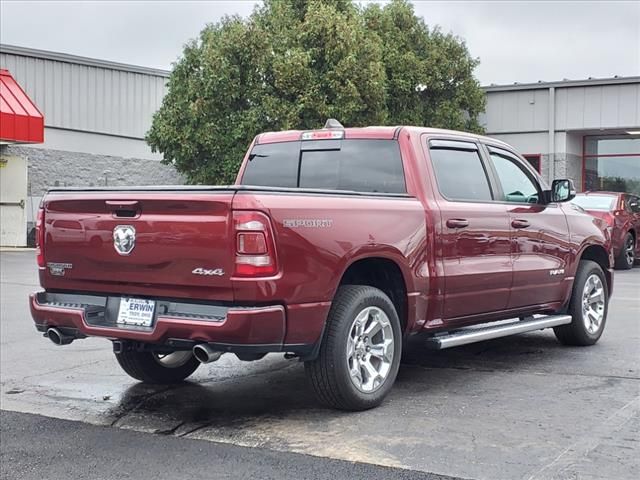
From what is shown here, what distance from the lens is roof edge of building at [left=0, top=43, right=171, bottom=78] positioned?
26.3 metres

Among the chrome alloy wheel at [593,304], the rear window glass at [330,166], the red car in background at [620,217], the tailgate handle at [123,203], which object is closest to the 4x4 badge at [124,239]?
the tailgate handle at [123,203]

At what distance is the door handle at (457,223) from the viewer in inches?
241

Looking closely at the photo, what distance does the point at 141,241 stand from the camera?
201 inches

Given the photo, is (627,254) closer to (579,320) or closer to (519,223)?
(579,320)

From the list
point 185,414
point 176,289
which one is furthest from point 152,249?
point 185,414

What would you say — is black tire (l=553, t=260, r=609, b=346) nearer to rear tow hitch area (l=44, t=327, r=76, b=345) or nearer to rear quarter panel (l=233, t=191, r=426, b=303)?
rear quarter panel (l=233, t=191, r=426, b=303)

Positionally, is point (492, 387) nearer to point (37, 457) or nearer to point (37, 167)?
point (37, 457)

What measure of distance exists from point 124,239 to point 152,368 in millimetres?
1589

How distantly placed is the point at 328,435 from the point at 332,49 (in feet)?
63.0

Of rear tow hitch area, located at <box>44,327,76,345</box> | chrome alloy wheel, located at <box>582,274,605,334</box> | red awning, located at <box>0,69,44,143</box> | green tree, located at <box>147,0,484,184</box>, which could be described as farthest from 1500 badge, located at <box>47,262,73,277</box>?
red awning, located at <box>0,69,44,143</box>

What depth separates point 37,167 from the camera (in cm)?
2727

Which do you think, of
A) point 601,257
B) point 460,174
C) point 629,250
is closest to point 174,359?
point 460,174

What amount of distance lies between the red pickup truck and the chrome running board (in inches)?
0.8

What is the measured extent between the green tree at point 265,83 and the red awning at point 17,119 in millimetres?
3304
